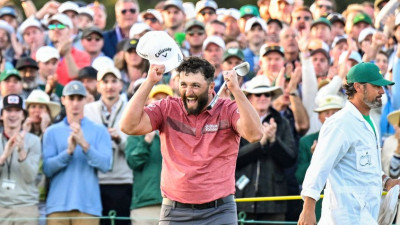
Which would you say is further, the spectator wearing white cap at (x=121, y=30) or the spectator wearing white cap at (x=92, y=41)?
the spectator wearing white cap at (x=121, y=30)

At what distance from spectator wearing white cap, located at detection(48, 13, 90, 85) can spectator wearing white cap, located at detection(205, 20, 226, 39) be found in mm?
1961

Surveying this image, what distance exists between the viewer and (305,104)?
47.2 ft

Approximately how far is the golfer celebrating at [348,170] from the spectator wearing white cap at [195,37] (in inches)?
274

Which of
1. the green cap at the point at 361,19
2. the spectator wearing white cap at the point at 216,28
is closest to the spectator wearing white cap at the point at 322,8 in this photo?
the green cap at the point at 361,19

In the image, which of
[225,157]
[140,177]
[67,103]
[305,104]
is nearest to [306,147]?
[305,104]

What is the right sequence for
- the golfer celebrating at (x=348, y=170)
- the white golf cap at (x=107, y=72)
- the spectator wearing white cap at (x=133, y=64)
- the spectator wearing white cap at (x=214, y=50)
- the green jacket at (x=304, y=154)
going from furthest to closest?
the spectator wearing white cap at (x=214, y=50), the spectator wearing white cap at (x=133, y=64), the white golf cap at (x=107, y=72), the green jacket at (x=304, y=154), the golfer celebrating at (x=348, y=170)

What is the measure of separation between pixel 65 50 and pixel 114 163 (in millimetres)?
3144

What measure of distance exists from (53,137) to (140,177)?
1201 mm

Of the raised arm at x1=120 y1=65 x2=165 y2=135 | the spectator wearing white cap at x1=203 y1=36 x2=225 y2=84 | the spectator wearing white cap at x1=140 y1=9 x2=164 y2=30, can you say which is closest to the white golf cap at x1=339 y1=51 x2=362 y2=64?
the spectator wearing white cap at x1=203 y1=36 x2=225 y2=84

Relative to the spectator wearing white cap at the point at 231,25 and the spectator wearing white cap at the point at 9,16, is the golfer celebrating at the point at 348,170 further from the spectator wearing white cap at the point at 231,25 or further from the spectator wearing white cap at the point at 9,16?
the spectator wearing white cap at the point at 9,16

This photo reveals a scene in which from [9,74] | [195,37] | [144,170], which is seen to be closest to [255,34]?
[195,37]

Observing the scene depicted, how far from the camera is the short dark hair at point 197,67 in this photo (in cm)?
927

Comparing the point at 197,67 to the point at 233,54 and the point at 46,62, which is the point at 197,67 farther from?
the point at 46,62

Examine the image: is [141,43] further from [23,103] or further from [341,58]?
[341,58]
